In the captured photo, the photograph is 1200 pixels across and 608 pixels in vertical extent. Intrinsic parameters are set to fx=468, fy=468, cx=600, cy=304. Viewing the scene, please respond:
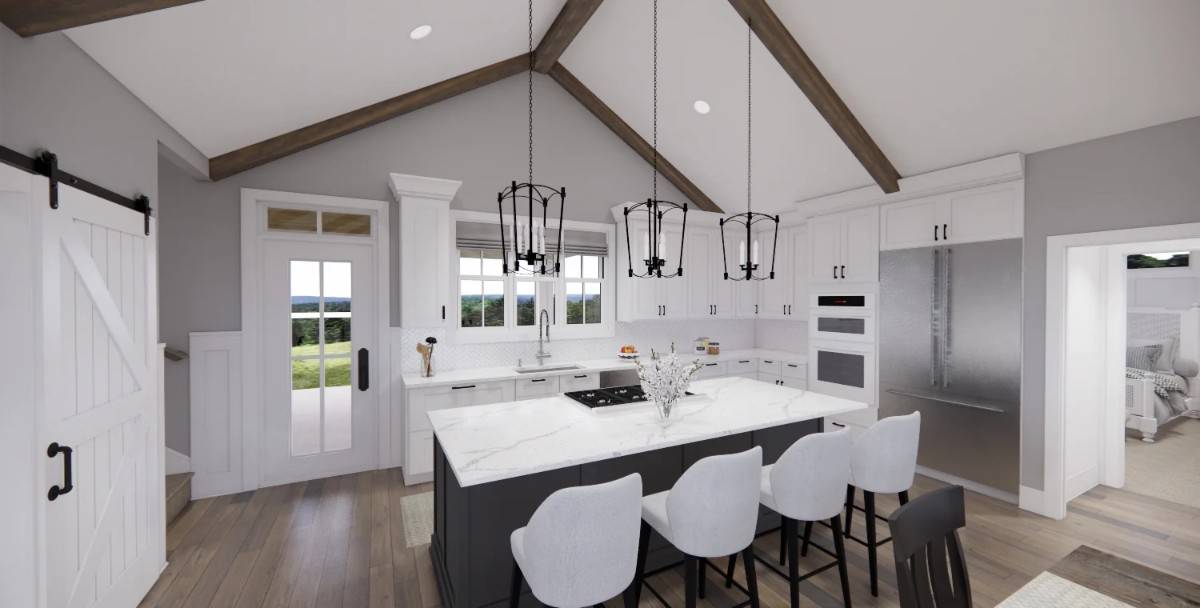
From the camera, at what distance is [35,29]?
66.5 inches

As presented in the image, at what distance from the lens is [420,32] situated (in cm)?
313

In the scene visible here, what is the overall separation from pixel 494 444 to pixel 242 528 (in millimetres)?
2356

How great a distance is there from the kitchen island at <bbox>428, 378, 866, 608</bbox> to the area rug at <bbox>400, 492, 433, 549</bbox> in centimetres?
34

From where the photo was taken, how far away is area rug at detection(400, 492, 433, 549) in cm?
305

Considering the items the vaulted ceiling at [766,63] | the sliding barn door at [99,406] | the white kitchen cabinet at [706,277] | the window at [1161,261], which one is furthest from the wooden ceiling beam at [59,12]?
the window at [1161,261]

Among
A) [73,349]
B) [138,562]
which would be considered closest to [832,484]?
[73,349]

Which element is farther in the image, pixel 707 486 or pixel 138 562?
pixel 138 562

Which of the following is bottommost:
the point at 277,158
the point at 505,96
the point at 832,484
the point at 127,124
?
the point at 832,484

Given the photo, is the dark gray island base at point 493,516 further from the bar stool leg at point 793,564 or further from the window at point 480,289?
the window at point 480,289

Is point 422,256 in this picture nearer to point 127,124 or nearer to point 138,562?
point 127,124

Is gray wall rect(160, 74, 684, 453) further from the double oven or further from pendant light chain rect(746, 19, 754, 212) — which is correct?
the double oven

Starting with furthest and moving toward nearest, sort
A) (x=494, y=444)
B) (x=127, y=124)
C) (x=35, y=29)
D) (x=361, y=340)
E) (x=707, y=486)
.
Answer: (x=361, y=340), (x=127, y=124), (x=494, y=444), (x=707, y=486), (x=35, y=29)

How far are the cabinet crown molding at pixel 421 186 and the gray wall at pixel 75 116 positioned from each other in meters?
1.46

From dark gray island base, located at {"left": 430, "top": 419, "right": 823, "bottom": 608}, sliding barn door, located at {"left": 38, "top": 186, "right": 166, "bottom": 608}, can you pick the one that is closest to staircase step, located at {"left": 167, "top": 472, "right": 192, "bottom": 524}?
sliding barn door, located at {"left": 38, "top": 186, "right": 166, "bottom": 608}
